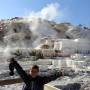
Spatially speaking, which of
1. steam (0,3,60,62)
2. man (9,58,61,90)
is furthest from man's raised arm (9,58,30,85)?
steam (0,3,60,62)

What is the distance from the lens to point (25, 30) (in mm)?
45062

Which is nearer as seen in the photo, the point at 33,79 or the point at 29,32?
the point at 33,79

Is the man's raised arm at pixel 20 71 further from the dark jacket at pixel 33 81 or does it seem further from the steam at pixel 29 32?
the steam at pixel 29 32

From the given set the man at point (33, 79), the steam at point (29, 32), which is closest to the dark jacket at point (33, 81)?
the man at point (33, 79)

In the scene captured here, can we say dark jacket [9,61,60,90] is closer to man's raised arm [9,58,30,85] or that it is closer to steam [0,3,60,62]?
man's raised arm [9,58,30,85]

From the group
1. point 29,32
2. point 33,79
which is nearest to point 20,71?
point 33,79

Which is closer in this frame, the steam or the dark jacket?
the dark jacket

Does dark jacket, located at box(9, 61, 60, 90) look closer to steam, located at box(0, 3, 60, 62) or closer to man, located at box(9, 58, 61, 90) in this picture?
man, located at box(9, 58, 61, 90)

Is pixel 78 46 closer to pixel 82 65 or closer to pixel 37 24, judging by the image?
pixel 82 65

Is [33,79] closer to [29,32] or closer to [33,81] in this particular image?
[33,81]

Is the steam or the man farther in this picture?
the steam

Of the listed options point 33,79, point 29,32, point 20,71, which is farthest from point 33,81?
point 29,32

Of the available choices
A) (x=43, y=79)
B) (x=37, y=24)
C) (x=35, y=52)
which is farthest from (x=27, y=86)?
(x=37, y=24)

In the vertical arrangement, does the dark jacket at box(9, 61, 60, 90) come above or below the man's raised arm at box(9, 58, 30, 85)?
below
